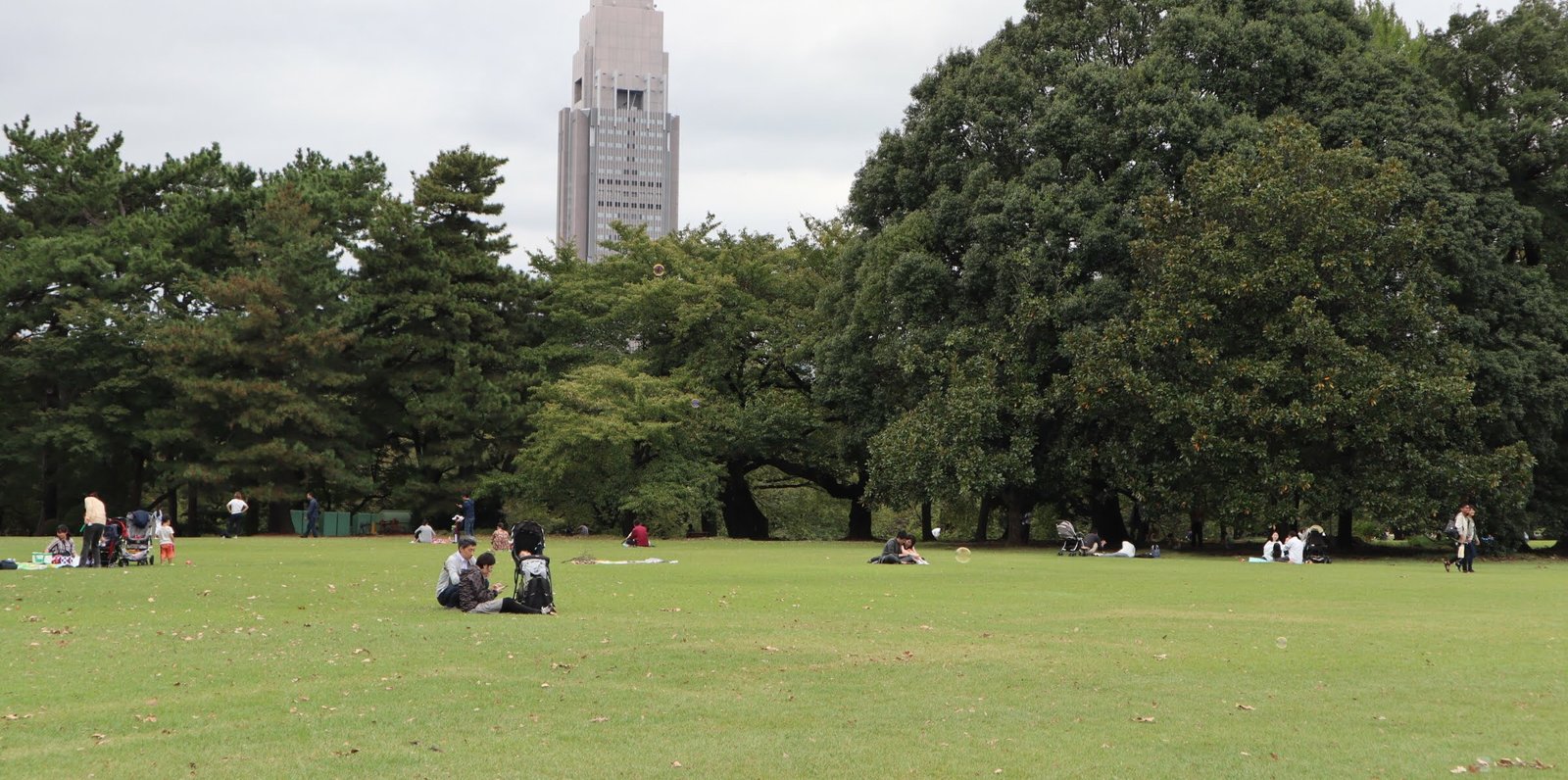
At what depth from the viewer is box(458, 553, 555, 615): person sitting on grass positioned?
16078 mm

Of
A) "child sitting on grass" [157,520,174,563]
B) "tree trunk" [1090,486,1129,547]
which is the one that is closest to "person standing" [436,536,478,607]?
"child sitting on grass" [157,520,174,563]

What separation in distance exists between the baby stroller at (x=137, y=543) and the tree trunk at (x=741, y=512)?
31598 millimetres

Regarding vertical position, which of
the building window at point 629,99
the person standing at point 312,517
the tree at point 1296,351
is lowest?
the person standing at point 312,517

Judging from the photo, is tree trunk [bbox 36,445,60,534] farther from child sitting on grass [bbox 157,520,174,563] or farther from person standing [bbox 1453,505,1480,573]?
person standing [bbox 1453,505,1480,573]

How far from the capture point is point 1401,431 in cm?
3544

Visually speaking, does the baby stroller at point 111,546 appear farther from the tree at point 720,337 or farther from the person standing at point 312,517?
the tree at point 720,337

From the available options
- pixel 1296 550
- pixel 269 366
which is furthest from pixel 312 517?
pixel 1296 550

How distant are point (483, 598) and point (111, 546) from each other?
12.5 metres

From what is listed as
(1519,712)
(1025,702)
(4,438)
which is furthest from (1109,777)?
(4,438)

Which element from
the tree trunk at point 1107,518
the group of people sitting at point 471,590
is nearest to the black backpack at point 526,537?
the group of people sitting at point 471,590

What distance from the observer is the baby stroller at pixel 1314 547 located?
33906mm

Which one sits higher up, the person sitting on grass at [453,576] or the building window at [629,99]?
the building window at [629,99]

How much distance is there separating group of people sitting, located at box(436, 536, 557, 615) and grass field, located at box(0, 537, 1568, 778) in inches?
15.5

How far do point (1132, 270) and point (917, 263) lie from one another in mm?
6486
